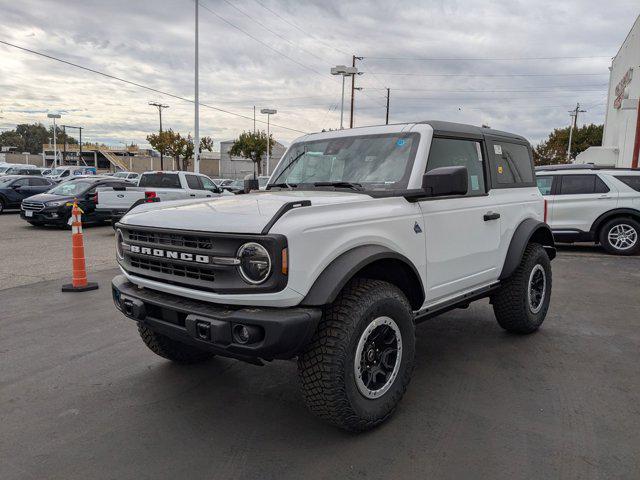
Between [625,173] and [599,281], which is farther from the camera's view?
[625,173]

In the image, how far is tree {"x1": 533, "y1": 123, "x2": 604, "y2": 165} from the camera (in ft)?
201

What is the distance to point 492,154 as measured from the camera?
15.4 feet

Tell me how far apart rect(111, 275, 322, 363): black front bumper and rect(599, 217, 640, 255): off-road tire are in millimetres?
10054

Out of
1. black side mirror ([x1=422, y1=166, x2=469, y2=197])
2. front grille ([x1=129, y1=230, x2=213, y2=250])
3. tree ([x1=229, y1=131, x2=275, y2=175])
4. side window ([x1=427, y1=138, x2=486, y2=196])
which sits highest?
tree ([x1=229, y1=131, x2=275, y2=175])

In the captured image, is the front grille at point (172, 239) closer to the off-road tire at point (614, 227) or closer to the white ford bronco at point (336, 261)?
the white ford bronco at point (336, 261)

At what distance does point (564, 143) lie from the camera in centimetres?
6384

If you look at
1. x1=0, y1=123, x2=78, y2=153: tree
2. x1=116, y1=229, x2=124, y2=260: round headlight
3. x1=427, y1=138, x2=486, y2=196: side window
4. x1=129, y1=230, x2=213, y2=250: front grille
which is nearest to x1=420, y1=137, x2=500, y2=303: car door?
x1=427, y1=138, x2=486, y2=196: side window

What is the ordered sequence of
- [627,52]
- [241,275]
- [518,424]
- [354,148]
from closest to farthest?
[241,275], [518,424], [354,148], [627,52]

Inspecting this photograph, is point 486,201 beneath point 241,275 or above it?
above

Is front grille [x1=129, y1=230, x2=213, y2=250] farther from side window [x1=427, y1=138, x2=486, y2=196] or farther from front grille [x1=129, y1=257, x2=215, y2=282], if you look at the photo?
side window [x1=427, y1=138, x2=486, y2=196]

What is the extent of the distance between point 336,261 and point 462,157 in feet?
6.32

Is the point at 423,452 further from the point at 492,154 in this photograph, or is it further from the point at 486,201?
the point at 492,154

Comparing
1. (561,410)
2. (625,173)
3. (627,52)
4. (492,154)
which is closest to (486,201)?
(492,154)

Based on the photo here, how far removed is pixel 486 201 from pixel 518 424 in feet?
6.24
